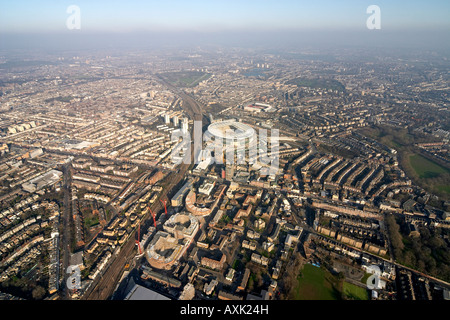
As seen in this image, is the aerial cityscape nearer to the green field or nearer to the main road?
the main road

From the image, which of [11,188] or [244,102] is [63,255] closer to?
[11,188]

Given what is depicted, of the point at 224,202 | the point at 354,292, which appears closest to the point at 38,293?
the point at 224,202

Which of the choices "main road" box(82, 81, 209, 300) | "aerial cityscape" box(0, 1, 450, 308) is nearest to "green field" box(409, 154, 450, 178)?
"aerial cityscape" box(0, 1, 450, 308)

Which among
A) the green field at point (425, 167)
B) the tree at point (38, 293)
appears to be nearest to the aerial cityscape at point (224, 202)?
the tree at point (38, 293)

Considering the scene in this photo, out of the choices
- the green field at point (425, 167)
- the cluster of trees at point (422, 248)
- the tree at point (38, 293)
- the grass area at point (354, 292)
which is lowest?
the grass area at point (354, 292)

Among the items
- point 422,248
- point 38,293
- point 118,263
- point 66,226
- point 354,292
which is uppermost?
point 66,226

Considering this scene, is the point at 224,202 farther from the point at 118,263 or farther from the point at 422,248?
the point at 422,248

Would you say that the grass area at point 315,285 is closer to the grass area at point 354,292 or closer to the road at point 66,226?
the grass area at point 354,292
